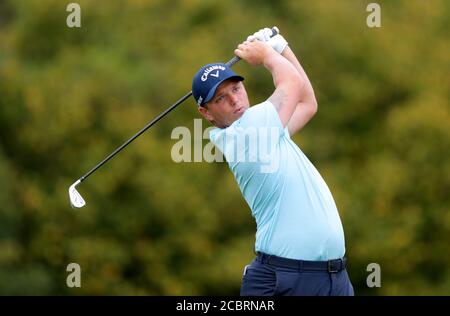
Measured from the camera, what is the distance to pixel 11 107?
2870 cm

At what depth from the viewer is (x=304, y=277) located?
20.0ft

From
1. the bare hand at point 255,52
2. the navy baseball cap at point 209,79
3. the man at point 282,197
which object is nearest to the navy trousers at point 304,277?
the man at point 282,197

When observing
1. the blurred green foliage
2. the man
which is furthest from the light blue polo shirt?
the blurred green foliage

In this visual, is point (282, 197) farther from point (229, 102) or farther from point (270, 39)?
point (270, 39)

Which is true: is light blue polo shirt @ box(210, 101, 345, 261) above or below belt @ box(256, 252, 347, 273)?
above

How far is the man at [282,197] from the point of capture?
607 centimetres

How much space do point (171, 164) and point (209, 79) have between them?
884 inches

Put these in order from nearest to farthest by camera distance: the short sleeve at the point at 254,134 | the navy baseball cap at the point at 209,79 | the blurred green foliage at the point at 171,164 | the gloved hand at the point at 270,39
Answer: the short sleeve at the point at 254,134
the navy baseball cap at the point at 209,79
the gloved hand at the point at 270,39
the blurred green foliage at the point at 171,164

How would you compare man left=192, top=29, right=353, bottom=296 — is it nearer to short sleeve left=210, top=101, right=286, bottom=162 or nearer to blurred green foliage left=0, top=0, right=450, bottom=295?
short sleeve left=210, top=101, right=286, bottom=162

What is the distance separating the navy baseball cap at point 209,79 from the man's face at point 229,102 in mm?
40

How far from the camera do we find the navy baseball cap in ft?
20.5

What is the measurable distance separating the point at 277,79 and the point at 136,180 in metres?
22.4

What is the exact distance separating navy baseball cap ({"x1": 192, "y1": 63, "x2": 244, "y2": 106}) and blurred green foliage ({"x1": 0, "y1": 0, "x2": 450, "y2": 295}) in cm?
2032

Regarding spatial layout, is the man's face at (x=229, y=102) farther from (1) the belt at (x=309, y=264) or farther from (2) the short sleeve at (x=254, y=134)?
(1) the belt at (x=309, y=264)
